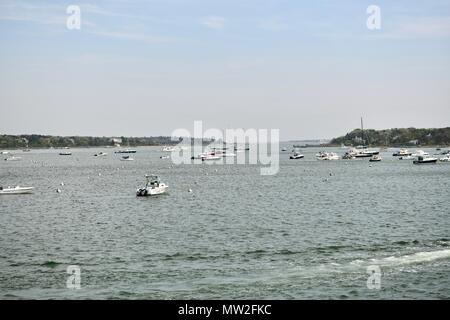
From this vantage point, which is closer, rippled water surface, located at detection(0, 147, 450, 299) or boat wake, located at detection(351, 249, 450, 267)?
rippled water surface, located at detection(0, 147, 450, 299)

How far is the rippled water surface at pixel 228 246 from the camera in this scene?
2947cm

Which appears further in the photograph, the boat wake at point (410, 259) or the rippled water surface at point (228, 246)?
the boat wake at point (410, 259)

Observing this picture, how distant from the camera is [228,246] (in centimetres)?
4134

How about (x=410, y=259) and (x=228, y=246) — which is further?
(x=228, y=246)

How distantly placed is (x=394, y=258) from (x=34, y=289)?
65.3 ft

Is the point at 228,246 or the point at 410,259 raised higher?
the point at 410,259

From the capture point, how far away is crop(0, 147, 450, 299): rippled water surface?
29.5m

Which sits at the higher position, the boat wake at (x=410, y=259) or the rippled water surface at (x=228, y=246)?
the boat wake at (x=410, y=259)

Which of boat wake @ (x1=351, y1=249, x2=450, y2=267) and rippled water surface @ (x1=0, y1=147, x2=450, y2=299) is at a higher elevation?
boat wake @ (x1=351, y1=249, x2=450, y2=267)
